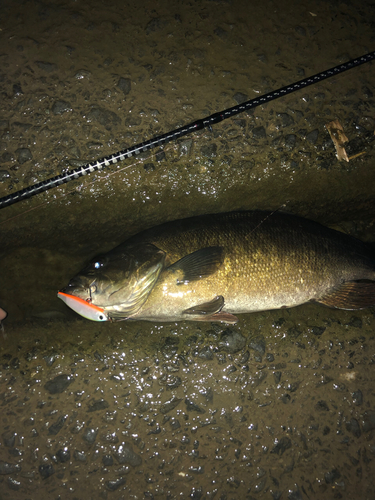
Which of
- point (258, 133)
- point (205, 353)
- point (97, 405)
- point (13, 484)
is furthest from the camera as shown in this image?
point (258, 133)

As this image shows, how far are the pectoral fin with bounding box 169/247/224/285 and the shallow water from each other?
50 cm

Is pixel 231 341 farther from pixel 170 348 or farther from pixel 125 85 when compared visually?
pixel 125 85

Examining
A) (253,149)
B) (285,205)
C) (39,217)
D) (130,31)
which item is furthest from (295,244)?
(130,31)

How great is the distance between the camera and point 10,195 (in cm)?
202

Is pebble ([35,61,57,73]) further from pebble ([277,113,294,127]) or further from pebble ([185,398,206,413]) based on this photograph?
pebble ([185,398,206,413])

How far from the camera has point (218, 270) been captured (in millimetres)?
2055

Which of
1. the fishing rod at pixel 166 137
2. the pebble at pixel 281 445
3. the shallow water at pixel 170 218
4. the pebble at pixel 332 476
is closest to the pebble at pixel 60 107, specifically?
the shallow water at pixel 170 218

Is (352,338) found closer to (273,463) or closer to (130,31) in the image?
(273,463)

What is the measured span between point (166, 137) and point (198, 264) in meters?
0.96

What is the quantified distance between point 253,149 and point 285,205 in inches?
21.2

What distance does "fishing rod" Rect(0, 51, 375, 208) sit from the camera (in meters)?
2.04

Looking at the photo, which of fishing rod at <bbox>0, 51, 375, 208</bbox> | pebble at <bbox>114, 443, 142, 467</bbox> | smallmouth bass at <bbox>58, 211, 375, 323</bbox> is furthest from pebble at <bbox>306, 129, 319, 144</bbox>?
pebble at <bbox>114, 443, 142, 467</bbox>

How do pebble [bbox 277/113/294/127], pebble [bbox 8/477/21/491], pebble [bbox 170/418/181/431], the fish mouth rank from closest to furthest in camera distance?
the fish mouth, pebble [bbox 8/477/21/491], pebble [bbox 170/418/181/431], pebble [bbox 277/113/294/127]

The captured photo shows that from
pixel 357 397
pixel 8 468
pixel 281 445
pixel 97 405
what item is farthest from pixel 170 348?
pixel 357 397
